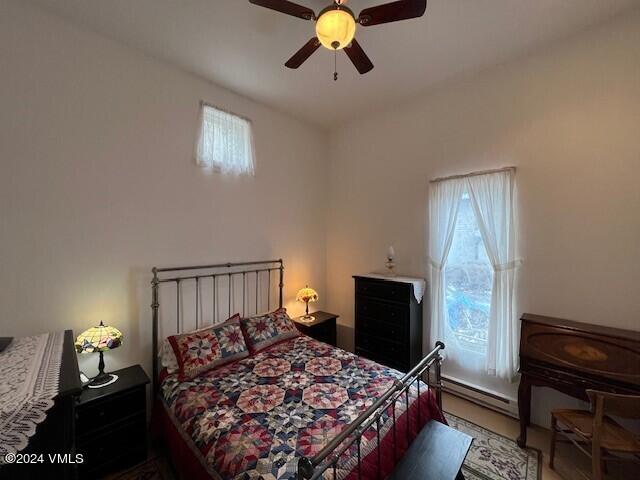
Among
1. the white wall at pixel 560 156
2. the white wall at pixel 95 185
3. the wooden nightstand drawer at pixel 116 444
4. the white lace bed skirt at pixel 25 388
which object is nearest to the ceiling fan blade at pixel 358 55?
the white wall at pixel 560 156

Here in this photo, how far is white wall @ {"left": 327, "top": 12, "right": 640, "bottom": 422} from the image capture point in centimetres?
201

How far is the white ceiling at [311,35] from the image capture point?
191cm

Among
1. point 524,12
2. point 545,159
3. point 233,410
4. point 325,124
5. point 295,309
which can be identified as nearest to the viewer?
point 233,410

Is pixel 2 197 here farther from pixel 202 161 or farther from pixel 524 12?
pixel 524 12

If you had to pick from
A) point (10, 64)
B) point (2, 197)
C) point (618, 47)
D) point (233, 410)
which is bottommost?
point (233, 410)

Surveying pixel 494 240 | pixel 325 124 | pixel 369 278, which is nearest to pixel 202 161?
pixel 325 124

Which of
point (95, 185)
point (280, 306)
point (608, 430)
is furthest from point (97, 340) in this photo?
point (608, 430)

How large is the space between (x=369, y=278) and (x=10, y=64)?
343 cm

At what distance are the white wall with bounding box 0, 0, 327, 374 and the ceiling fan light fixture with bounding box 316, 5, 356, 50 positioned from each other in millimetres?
1755

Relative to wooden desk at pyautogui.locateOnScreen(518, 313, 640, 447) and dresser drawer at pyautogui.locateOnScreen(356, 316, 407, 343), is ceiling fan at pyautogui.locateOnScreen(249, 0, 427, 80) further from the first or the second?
dresser drawer at pyautogui.locateOnScreen(356, 316, 407, 343)

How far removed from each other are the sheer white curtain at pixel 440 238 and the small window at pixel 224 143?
2145 mm

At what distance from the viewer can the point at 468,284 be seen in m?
2.76

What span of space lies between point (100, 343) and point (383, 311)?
2.57 metres

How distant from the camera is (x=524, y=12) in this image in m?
1.96
